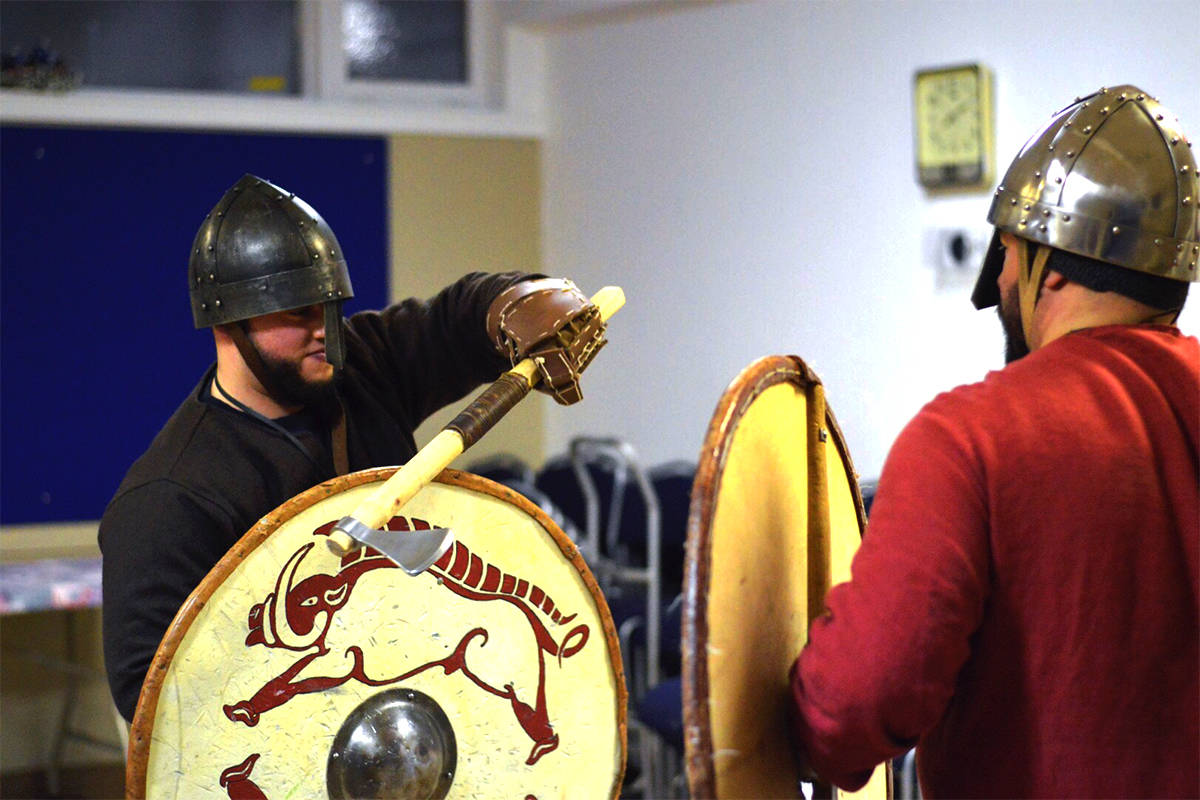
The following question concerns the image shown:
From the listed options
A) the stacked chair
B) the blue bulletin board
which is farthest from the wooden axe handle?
the blue bulletin board

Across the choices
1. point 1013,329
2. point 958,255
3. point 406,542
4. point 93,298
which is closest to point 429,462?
point 406,542

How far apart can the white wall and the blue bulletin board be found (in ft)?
3.66

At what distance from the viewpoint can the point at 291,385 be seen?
1.93 metres

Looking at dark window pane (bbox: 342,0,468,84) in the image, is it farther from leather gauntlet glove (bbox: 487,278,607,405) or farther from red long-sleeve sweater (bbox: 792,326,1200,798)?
red long-sleeve sweater (bbox: 792,326,1200,798)

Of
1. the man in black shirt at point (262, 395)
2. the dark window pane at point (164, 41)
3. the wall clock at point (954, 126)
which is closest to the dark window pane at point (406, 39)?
the dark window pane at point (164, 41)

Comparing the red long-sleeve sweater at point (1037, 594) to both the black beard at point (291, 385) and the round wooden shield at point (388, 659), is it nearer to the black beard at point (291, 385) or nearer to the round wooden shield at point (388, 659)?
the round wooden shield at point (388, 659)

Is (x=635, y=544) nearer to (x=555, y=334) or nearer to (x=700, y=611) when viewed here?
(x=555, y=334)

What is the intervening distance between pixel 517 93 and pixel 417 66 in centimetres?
42

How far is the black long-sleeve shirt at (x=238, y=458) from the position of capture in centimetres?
171

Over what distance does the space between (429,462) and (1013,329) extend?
67cm

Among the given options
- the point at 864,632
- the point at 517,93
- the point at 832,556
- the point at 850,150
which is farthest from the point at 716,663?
the point at 517,93

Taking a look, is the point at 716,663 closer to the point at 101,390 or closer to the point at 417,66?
the point at 101,390

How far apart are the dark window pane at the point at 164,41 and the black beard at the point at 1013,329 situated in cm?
415

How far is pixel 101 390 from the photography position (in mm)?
4789
